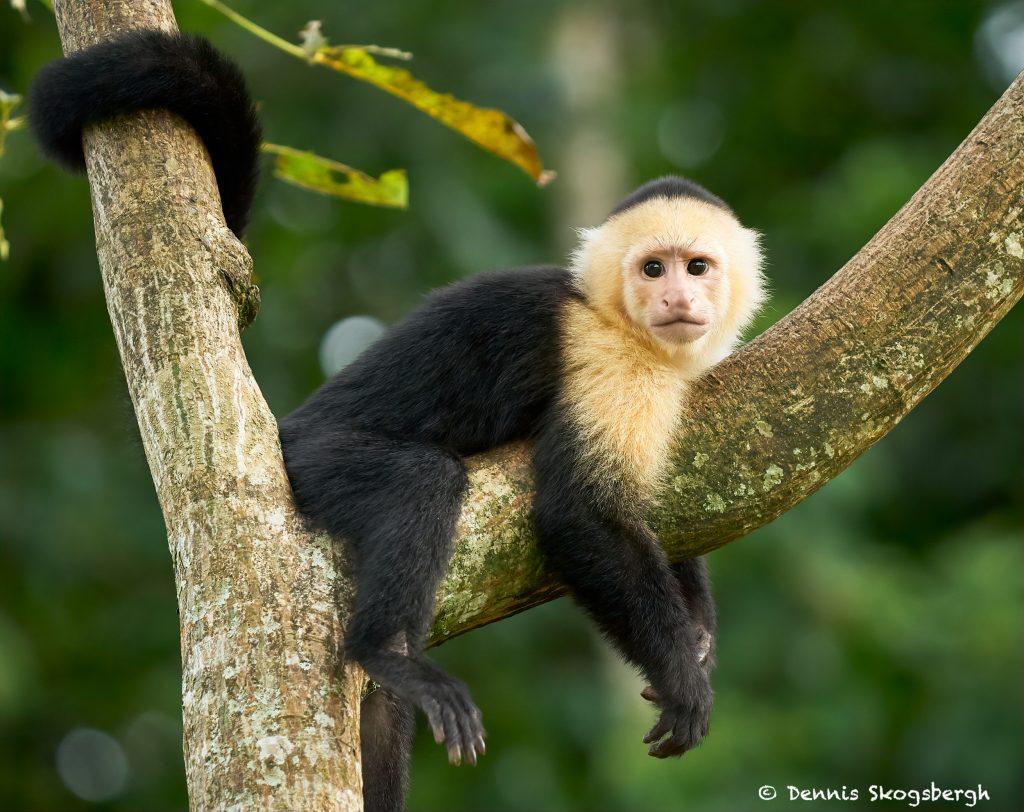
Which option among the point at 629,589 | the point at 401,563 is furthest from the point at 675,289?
the point at 401,563

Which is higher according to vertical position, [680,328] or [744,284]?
[744,284]

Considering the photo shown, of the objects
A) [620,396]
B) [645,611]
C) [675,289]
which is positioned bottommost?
[645,611]

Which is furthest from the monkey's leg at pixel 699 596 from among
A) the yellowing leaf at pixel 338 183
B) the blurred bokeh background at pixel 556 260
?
the blurred bokeh background at pixel 556 260

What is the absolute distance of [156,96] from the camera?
3.76m

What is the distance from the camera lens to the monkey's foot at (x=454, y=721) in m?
3.34

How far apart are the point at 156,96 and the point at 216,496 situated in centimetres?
133

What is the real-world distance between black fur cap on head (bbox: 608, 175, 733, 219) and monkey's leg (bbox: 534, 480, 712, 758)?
139cm

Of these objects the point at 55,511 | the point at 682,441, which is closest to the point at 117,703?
the point at 55,511

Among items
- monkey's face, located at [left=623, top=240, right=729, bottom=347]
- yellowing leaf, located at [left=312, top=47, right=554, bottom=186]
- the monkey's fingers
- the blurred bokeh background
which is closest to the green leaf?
yellowing leaf, located at [left=312, top=47, right=554, bottom=186]

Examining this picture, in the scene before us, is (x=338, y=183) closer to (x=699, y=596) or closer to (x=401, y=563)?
(x=401, y=563)

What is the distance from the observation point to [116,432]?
36.8 feet

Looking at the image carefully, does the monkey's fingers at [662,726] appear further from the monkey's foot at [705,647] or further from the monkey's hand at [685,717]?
the monkey's foot at [705,647]

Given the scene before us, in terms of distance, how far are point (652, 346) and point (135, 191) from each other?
1802 mm

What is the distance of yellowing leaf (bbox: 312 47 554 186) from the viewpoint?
165 inches
